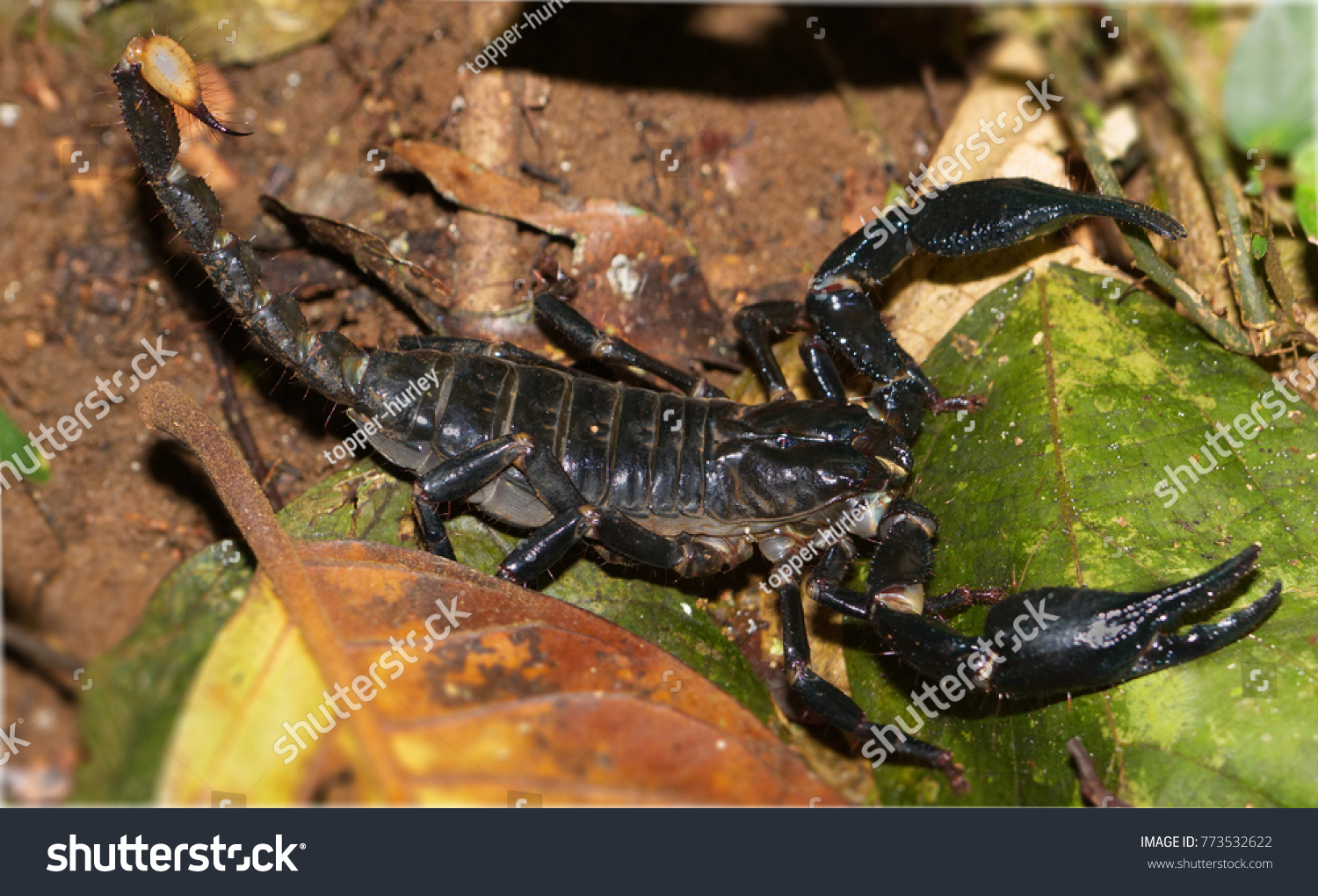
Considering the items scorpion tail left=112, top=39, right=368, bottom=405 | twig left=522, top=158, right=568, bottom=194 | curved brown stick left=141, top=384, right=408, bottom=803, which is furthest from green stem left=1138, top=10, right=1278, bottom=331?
curved brown stick left=141, top=384, right=408, bottom=803

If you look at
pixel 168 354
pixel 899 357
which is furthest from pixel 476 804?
pixel 168 354

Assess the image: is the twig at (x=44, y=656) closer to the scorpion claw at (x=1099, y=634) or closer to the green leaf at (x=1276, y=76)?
the scorpion claw at (x=1099, y=634)

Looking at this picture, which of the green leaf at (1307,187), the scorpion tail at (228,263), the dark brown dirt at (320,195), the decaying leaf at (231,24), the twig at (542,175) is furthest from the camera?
the decaying leaf at (231,24)


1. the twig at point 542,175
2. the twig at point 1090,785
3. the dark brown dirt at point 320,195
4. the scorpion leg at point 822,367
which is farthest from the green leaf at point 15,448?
the twig at point 1090,785

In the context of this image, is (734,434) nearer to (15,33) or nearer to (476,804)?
(476,804)

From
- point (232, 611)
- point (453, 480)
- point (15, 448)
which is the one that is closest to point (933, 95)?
point (453, 480)
